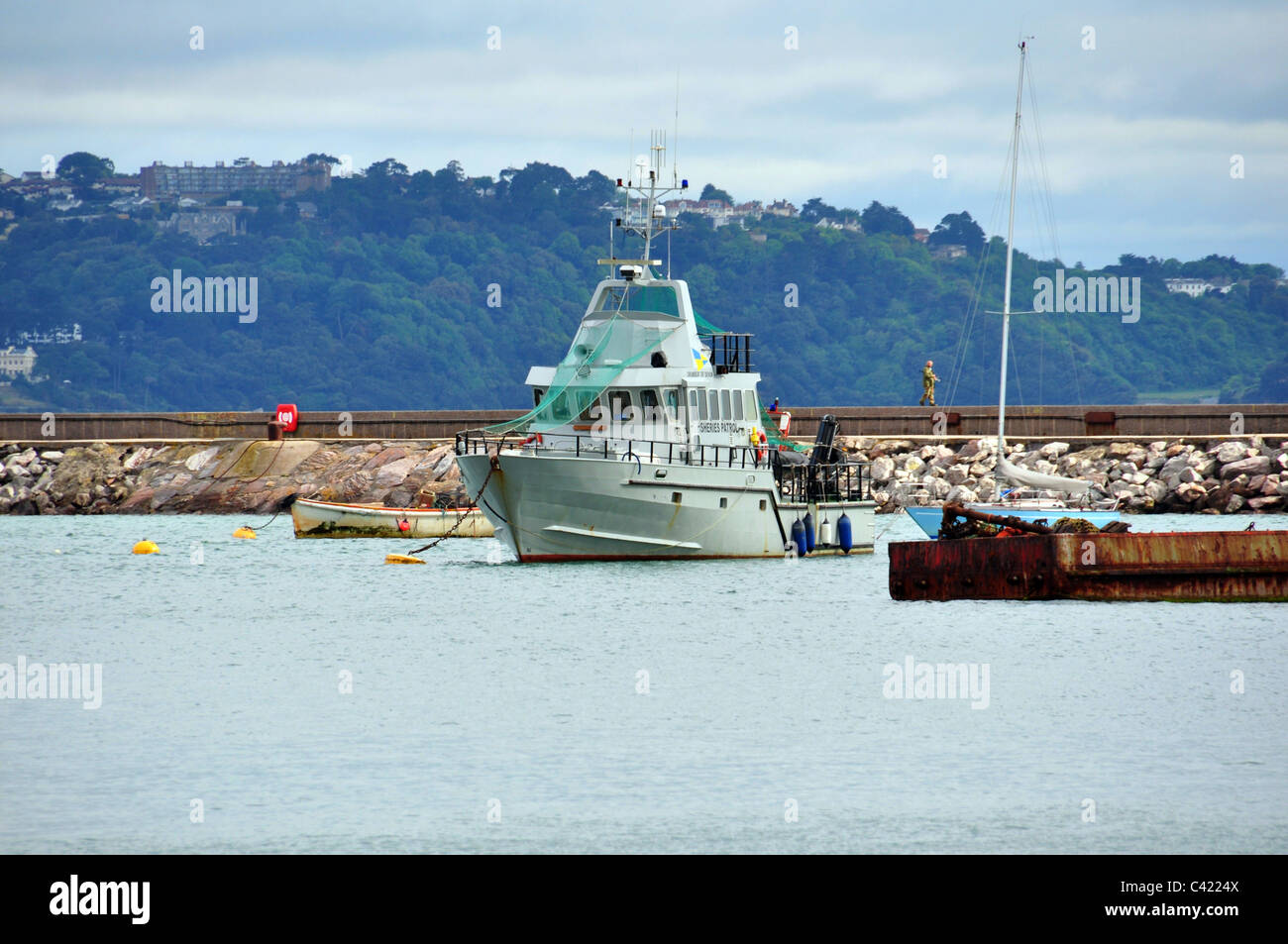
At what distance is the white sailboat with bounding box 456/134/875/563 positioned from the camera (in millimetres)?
36844

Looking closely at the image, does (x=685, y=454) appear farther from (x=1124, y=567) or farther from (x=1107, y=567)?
(x=1124, y=567)

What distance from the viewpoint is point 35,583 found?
39031 mm

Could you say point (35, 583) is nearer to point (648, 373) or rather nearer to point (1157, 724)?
point (648, 373)

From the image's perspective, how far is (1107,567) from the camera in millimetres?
29531

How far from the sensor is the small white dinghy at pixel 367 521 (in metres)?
50.3

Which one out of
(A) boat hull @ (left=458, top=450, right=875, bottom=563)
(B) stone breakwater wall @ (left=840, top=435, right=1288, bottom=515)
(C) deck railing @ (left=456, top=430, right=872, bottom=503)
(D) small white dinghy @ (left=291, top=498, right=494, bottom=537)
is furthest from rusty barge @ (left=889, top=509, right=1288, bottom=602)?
(B) stone breakwater wall @ (left=840, top=435, right=1288, bottom=515)

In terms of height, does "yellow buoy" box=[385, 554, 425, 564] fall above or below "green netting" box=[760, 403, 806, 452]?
below

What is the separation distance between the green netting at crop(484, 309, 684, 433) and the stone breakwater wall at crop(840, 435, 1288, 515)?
1846 cm
